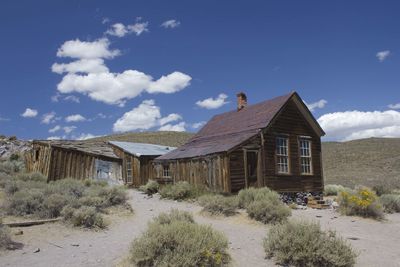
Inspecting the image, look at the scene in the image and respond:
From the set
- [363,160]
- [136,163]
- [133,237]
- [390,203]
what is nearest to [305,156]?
[390,203]

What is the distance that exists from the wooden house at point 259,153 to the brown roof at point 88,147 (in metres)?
5.60

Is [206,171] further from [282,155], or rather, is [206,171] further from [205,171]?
[282,155]

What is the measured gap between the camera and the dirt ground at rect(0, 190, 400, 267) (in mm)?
7461

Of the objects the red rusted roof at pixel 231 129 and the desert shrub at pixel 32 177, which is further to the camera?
the desert shrub at pixel 32 177

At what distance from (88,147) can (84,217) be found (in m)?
15.8

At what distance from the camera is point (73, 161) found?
2355cm

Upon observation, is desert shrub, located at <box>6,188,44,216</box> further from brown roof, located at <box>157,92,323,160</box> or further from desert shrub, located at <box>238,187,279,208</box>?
brown roof, located at <box>157,92,323,160</box>

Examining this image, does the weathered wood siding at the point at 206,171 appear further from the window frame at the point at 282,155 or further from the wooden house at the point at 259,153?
the window frame at the point at 282,155

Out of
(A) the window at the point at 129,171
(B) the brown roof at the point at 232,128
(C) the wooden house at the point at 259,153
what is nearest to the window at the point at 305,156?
(C) the wooden house at the point at 259,153

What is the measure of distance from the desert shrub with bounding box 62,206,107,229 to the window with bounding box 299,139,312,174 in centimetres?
1153

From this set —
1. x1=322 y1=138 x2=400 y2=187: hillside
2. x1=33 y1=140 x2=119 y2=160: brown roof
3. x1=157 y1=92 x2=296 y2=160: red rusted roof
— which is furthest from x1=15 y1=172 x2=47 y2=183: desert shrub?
x1=322 y1=138 x2=400 y2=187: hillside

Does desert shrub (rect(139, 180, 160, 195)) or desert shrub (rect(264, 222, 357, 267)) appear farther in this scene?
desert shrub (rect(139, 180, 160, 195))

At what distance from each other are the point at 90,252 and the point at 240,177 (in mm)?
9347

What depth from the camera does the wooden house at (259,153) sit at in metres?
16.4
